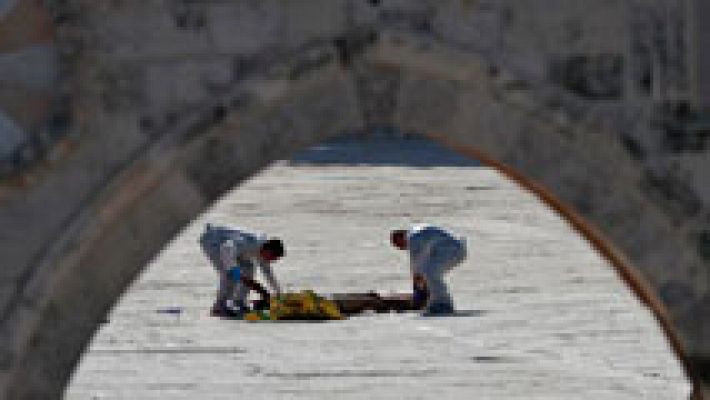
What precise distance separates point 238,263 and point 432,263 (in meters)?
1.55

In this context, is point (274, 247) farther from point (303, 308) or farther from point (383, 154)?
point (383, 154)

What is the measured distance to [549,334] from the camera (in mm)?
23625

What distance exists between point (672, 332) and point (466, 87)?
0.94 m

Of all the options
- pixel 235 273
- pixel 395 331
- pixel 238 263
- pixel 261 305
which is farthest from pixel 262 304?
pixel 395 331

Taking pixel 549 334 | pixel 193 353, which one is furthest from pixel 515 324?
pixel 193 353

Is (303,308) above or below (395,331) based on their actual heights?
below

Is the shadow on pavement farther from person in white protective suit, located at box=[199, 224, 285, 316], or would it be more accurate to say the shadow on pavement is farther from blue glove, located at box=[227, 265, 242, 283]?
blue glove, located at box=[227, 265, 242, 283]

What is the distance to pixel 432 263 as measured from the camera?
24.9 meters

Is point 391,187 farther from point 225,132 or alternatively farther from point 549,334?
point 225,132

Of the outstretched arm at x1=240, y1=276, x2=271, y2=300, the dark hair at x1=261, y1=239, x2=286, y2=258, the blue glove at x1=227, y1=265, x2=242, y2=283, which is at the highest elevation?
the dark hair at x1=261, y1=239, x2=286, y2=258

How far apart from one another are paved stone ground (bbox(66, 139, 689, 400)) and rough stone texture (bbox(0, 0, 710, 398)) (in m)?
10.6

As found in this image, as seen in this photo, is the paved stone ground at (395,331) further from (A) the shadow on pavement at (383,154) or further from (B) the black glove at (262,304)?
(A) the shadow on pavement at (383,154)

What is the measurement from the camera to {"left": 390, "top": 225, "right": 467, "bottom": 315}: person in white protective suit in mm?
24859

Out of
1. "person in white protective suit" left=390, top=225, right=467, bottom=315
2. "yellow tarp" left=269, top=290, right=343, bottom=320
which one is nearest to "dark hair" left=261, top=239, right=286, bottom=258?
"yellow tarp" left=269, top=290, right=343, bottom=320
